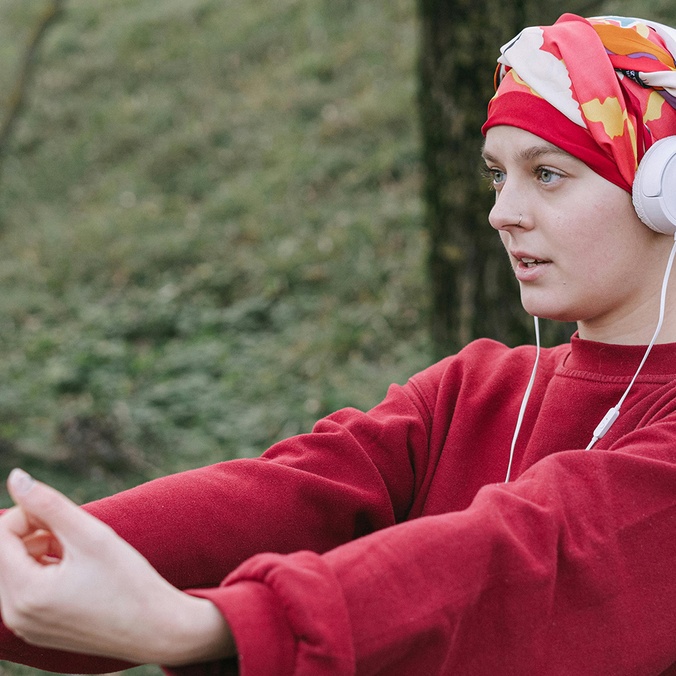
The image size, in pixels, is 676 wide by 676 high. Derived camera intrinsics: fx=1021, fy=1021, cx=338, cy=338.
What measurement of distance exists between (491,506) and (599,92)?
0.81 metres

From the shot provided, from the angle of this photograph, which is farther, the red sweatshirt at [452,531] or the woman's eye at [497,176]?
the woman's eye at [497,176]

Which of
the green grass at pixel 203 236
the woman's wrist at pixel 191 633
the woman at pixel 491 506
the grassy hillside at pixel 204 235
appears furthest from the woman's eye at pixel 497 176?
the grassy hillside at pixel 204 235

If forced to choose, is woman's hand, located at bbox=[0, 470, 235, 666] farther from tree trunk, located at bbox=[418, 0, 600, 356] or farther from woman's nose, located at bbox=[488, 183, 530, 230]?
tree trunk, located at bbox=[418, 0, 600, 356]

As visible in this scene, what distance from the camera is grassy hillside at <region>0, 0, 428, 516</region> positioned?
5.38 meters

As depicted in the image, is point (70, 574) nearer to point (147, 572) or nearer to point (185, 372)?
point (147, 572)

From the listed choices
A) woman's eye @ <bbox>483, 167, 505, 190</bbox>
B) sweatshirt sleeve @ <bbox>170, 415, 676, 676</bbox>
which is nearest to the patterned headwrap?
woman's eye @ <bbox>483, 167, 505, 190</bbox>

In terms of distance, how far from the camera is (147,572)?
125 centimetres

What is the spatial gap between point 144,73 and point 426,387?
Result: 8104 mm

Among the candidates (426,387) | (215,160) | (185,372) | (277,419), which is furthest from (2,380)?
(426,387)

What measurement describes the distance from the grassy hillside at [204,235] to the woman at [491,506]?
9.17 feet

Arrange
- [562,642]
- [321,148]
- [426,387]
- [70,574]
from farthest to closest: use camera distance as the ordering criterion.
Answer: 1. [321,148]
2. [426,387]
3. [562,642]
4. [70,574]

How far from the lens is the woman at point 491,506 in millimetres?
1245

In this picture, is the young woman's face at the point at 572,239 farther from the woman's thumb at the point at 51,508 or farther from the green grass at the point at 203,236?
the green grass at the point at 203,236

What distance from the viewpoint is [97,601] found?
3.99 feet
